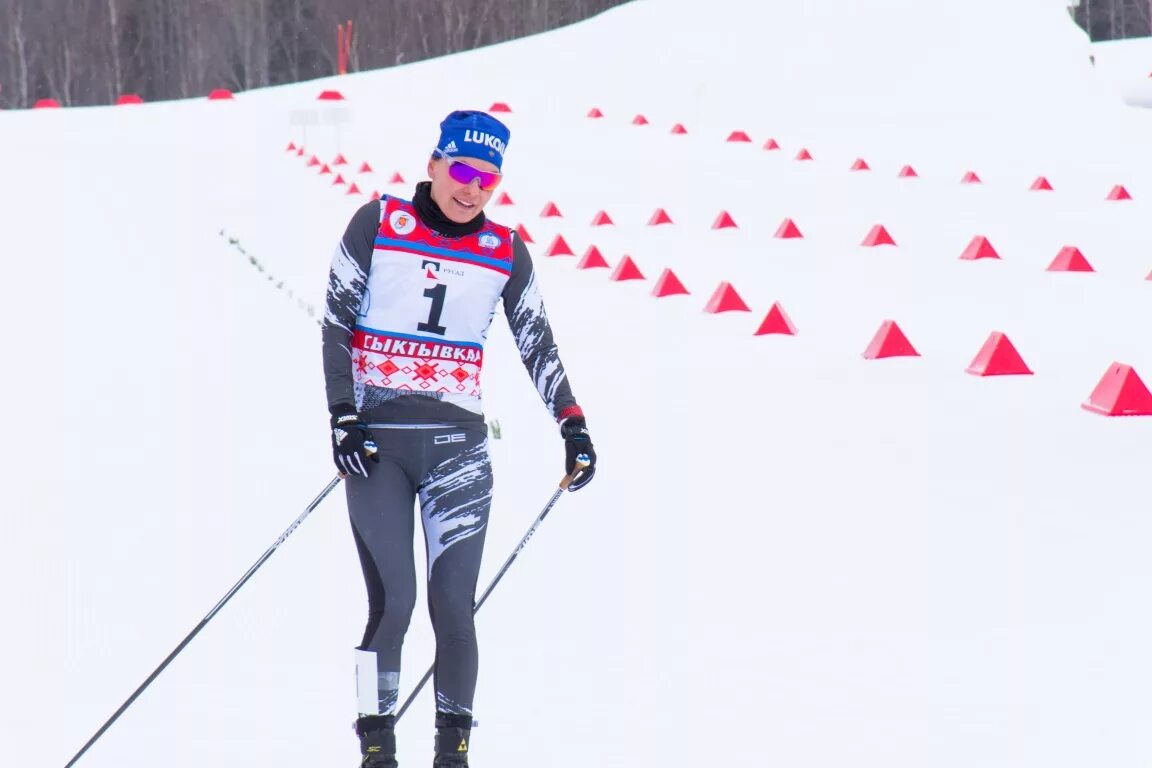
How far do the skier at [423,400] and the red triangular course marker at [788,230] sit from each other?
10.0 metres

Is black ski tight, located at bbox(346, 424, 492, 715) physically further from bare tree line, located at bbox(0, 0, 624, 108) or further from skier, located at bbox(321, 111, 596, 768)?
bare tree line, located at bbox(0, 0, 624, 108)

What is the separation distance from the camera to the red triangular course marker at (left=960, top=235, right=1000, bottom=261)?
12.3 meters

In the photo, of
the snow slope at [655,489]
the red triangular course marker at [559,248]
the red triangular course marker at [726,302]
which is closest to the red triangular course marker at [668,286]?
the snow slope at [655,489]

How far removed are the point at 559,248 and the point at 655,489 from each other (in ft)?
22.0

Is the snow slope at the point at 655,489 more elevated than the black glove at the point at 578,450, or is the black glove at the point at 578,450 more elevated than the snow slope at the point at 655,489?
the black glove at the point at 578,450

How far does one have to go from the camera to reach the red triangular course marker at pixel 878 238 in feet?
42.5

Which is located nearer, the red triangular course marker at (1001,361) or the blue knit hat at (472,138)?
the blue knit hat at (472,138)

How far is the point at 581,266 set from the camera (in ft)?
40.0

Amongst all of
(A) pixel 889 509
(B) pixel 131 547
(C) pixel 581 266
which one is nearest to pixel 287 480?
(B) pixel 131 547

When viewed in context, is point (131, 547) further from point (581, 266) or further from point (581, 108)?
point (581, 108)

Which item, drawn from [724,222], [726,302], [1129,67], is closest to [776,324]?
[726,302]

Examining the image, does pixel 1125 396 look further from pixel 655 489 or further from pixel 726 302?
pixel 726 302

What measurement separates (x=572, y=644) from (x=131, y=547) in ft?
6.62

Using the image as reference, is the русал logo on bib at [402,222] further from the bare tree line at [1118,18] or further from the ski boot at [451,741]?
the bare tree line at [1118,18]
